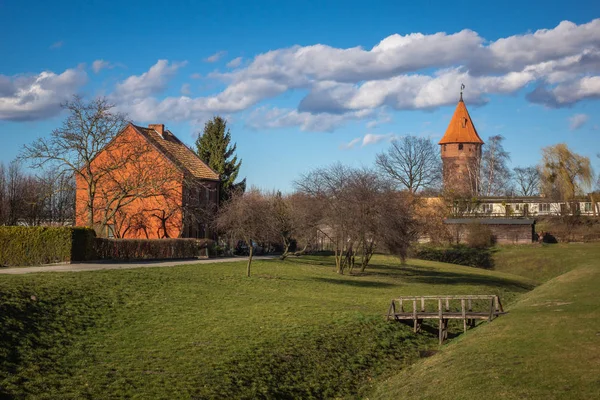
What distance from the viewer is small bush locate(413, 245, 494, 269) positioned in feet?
243

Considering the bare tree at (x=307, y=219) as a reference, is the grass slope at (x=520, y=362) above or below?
below

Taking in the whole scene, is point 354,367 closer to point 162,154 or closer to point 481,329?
point 481,329

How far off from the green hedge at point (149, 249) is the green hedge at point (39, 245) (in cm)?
306

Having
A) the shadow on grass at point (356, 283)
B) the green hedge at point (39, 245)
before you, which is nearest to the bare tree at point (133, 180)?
the green hedge at point (39, 245)

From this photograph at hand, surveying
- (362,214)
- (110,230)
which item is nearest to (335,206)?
(362,214)

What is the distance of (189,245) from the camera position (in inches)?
1880

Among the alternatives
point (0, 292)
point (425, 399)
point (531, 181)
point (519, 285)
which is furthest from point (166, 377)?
point (531, 181)

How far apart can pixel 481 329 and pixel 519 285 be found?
90.2 ft

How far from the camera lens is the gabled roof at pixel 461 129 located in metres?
127

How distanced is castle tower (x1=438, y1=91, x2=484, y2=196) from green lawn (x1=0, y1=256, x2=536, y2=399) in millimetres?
88332

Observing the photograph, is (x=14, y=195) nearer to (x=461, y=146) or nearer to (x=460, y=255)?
(x=460, y=255)

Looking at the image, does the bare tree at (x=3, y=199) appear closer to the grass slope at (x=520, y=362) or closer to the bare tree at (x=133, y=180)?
the bare tree at (x=133, y=180)

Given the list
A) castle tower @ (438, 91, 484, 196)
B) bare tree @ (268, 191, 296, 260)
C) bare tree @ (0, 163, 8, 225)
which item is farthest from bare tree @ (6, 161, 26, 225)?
castle tower @ (438, 91, 484, 196)

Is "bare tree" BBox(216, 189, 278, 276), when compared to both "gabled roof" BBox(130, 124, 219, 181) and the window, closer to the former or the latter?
the window
